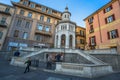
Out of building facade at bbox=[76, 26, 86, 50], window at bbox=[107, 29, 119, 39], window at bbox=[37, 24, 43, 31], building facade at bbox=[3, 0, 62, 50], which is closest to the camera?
window at bbox=[107, 29, 119, 39]

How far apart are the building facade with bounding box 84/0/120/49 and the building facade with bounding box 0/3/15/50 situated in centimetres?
2417

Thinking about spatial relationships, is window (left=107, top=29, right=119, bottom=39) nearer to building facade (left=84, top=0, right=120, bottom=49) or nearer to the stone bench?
building facade (left=84, top=0, right=120, bottom=49)

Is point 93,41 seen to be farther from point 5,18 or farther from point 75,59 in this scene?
point 5,18

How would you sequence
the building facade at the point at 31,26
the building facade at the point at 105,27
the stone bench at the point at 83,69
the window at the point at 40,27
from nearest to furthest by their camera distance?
the stone bench at the point at 83,69
the building facade at the point at 105,27
the building facade at the point at 31,26
the window at the point at 40,27

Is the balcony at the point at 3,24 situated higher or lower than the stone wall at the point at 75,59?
higher

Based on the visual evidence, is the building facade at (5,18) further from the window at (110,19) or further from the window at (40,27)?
the window at (110,19)

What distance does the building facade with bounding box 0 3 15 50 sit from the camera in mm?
22775

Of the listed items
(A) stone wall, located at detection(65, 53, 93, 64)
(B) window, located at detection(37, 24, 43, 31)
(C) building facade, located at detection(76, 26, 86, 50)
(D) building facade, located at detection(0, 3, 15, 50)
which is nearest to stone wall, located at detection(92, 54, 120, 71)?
(A) stone wall, located at detection(65, 53, 93, 64)

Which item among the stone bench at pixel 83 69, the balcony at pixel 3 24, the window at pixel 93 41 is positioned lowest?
the stone bench at pixel 83 69

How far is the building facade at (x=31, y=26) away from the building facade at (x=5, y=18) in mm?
974

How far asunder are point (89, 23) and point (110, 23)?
22.5 ft

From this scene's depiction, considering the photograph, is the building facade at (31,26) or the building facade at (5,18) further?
the building facade at (31,26)

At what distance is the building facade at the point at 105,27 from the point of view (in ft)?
57.1

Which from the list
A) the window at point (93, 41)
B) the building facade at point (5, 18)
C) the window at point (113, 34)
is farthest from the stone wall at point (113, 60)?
the building facade at point (5, 18)
